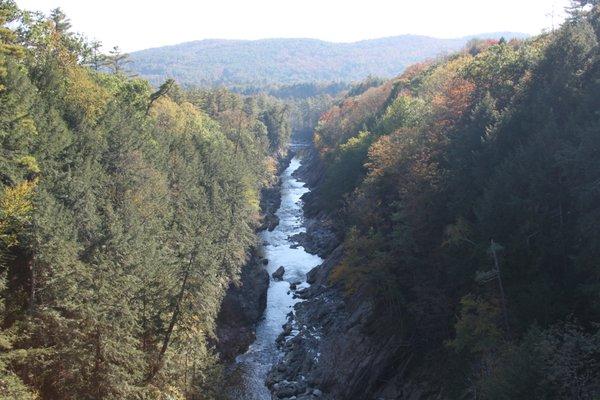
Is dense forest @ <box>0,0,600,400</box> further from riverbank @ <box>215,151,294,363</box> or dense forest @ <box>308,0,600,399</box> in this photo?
riverbank @ <box>215,151,294,363</box>

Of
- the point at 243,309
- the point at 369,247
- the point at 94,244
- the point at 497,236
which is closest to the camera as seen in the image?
the point at 497,236

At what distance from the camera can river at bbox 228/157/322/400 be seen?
1314 inches

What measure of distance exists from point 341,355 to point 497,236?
14.4 metres


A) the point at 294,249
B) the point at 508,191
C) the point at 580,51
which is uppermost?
the point at 580,51

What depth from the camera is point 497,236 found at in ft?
88.4

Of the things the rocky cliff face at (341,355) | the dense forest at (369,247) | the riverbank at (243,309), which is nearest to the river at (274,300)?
the riverbank at (243,309)

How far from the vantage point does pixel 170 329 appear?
2600 cm

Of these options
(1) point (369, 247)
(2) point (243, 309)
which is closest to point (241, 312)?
(2) point (243, 309)

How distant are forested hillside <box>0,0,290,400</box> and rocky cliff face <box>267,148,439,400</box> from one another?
7.56 metres

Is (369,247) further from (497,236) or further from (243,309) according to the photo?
(243,309)

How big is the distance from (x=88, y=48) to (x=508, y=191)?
2148 inches

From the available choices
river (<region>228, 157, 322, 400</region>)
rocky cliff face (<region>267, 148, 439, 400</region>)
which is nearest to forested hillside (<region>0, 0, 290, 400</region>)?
river (<region>228, 157, 322, 400</region>)

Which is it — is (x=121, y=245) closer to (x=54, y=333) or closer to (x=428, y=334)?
(x=54, y=333)

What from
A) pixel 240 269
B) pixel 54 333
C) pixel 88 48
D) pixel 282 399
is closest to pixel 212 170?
pixel 240 269
